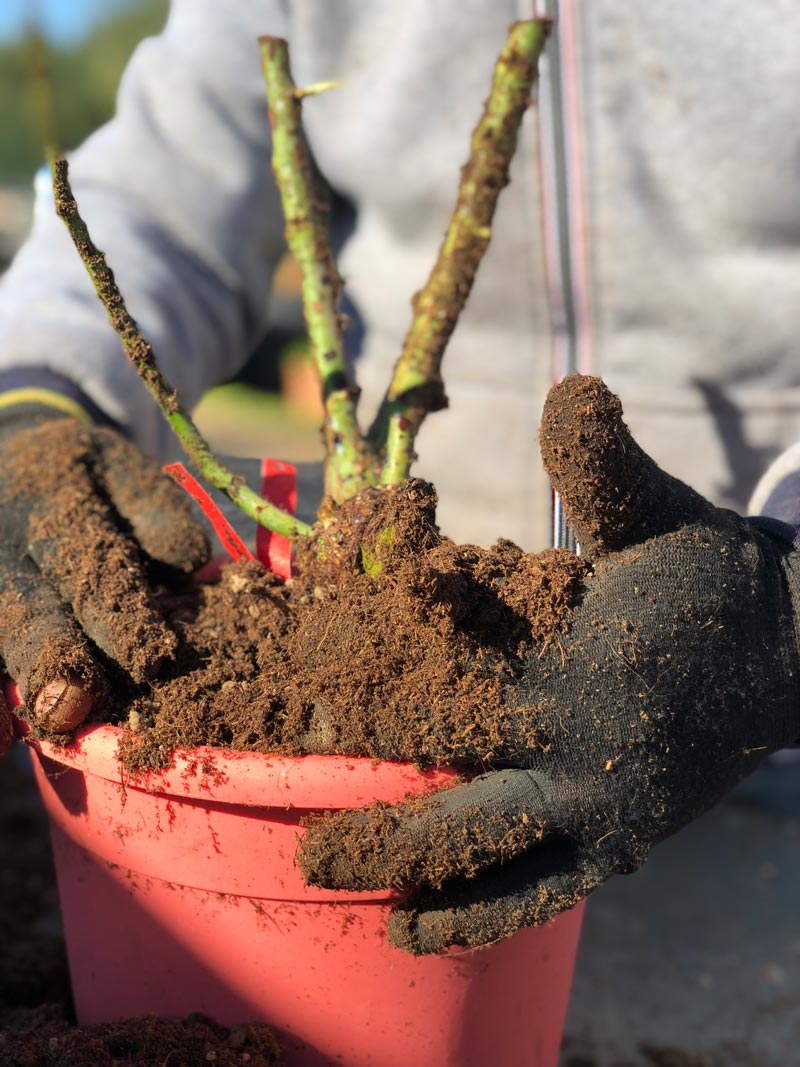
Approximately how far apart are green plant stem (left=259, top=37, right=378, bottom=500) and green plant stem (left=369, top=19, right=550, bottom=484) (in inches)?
1.7

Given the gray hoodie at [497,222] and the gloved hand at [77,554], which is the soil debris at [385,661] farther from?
the gray hoodie at [497,222]

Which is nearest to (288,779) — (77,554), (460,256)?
(77,554)

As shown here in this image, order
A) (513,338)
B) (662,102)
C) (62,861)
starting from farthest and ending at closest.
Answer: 1. (513,338)
2. (662,102)
3. (62,861)

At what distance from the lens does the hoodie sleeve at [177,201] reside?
1347 mm

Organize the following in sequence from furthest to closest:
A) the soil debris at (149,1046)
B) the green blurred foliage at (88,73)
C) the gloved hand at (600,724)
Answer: the green blurred foliage at (88,73)
the soil debris at (149,1046)
the gloved hand at (600,724)

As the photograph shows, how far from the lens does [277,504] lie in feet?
3.16

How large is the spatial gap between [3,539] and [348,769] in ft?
1.53

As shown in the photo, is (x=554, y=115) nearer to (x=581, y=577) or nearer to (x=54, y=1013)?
(x=581, y=577)

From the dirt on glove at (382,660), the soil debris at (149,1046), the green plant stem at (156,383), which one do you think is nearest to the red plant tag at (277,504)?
the green plant stem at (156,383)

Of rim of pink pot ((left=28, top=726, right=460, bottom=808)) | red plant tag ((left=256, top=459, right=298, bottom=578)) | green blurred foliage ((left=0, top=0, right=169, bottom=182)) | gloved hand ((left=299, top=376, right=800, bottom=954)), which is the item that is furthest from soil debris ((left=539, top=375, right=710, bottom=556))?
green blurred foliage ((left=0, top=0, right=169, bottom=182))

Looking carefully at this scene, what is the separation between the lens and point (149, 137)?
1454 millimetres

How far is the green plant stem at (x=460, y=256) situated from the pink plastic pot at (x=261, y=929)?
363 mm

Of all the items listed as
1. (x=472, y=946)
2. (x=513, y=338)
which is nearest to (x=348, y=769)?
(x=472, y=946)

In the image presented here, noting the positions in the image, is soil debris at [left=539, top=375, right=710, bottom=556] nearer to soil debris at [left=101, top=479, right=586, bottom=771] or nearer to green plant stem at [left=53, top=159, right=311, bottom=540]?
soil debris at [left=101, top=479, right=586, bottom=771]
